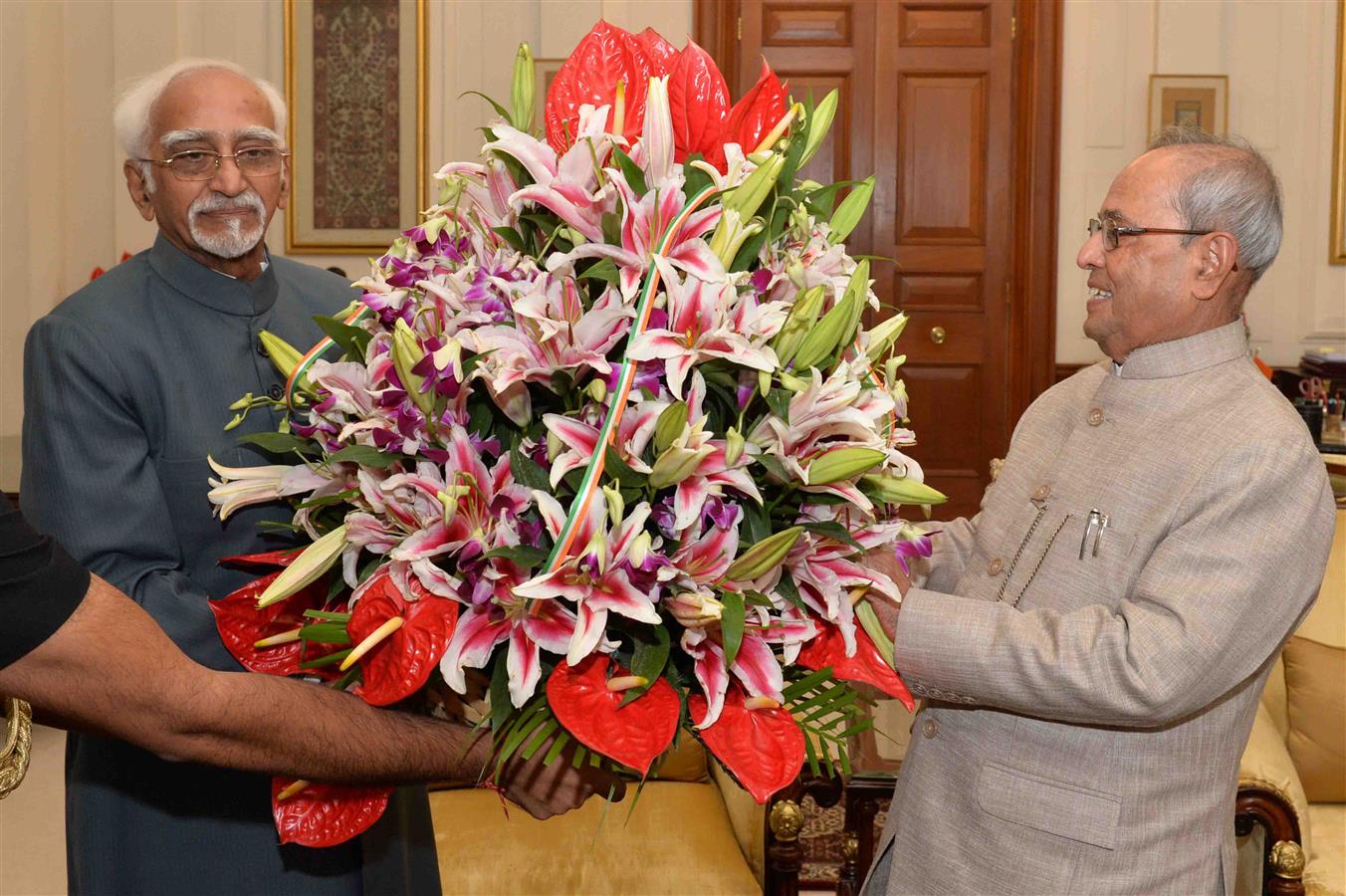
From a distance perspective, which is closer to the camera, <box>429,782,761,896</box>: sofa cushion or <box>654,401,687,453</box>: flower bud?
<box>654,401,687,453</box>: flower bud

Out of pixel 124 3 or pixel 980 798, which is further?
pixel 124 3

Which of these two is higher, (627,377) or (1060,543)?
(627,377)

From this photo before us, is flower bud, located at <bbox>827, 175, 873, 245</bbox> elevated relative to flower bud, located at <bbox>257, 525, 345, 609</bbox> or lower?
elevated

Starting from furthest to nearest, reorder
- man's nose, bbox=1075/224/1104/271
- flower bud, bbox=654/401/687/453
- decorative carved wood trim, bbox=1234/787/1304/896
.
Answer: decorative carved wood trim, bbox=1234/787/1304/896 → man's nose, bbox=1075/224/1104/271 → flower bud, bbox=654/401/687/453

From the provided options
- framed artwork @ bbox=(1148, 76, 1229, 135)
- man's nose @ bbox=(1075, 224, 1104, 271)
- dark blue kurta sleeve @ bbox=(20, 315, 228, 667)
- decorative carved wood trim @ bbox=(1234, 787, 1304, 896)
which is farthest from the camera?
framed artwork @ bbox=(1148, 76, 1229, 135)

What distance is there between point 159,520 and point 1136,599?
3.73 ft

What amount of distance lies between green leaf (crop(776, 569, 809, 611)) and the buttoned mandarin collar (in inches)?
33.8

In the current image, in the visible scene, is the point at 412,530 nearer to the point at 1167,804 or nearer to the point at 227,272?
the point at 227,272

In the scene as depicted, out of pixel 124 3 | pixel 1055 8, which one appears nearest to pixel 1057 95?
pixel 1055 8

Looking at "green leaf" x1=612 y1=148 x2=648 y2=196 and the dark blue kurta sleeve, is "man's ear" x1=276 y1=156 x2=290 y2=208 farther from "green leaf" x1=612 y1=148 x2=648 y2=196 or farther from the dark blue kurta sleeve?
"green leaf" x1=612 y1=148 x2=648 y2=196

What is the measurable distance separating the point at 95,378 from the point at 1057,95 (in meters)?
5.60

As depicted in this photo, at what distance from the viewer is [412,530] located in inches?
43.8

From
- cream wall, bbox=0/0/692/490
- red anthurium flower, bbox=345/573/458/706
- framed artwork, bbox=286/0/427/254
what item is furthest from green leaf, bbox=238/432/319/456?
framed artwork, bbox=286/0/427/254

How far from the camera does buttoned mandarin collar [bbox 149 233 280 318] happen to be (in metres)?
1.65
